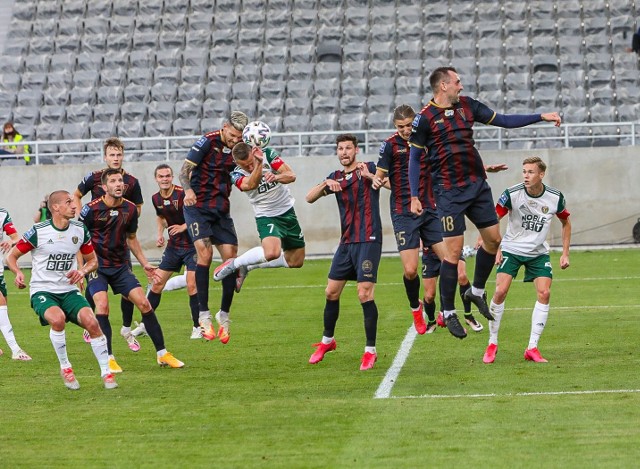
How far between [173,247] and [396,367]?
14.4ft

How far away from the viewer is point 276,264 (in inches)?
547

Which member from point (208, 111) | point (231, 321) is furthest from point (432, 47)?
point (231, 321)

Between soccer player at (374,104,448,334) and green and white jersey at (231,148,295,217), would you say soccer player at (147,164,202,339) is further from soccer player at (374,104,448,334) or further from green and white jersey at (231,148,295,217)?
soccer player at (374,104,448,334)

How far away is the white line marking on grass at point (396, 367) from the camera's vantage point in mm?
9367

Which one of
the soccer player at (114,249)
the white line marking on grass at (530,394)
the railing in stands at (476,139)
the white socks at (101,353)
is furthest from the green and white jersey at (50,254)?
the railing in stands at (476,139)

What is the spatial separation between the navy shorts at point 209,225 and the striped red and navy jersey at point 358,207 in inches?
92.4

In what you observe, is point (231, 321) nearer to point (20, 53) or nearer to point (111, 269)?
point (111, 269)

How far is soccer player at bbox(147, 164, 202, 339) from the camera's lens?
13867mm

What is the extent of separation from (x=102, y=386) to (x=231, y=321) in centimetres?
532

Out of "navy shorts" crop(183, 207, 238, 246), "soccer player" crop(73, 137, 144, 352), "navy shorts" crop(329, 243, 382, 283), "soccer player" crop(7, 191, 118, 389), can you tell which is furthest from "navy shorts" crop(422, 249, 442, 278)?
"soccer player" crop(7, 191, 118, 389)

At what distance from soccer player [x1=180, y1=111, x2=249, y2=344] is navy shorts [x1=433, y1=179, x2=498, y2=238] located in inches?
119

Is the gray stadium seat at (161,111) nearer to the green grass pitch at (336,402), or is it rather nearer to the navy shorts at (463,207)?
the green grass pitch at (336,402)

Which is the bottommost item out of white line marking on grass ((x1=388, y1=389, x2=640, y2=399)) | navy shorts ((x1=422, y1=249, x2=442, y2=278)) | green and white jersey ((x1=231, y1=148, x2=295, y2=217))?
white line marking on grass ((x1=388, y1=389, x2=640, y2=399))

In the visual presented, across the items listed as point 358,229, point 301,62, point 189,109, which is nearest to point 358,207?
point 358,229
